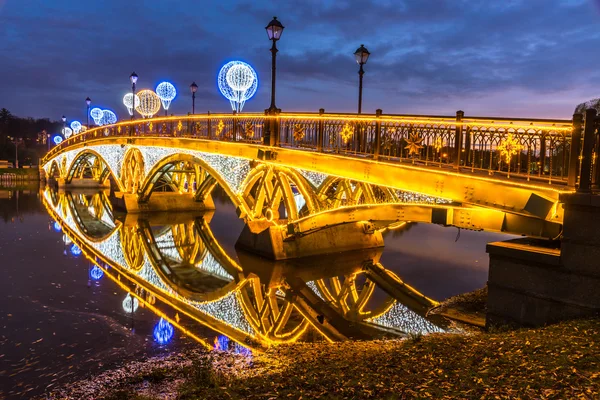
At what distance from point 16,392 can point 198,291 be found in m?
8.32

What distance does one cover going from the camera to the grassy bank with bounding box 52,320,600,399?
19.6ft

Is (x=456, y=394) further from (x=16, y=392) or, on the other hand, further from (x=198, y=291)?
(x=198, y=291)

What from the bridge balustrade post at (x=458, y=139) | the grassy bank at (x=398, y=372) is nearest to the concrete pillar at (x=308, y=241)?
the bridge balustrade post at (x=458, y=139)

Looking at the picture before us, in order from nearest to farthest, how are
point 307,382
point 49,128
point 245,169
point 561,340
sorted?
point 307,382 → point 561,340 → point 245,169 → point 49,128

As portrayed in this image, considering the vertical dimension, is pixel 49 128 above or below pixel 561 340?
above

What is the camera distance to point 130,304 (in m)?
14.2

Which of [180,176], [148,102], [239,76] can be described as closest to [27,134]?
[180,176]

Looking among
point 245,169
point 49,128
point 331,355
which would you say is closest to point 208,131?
point 245,169

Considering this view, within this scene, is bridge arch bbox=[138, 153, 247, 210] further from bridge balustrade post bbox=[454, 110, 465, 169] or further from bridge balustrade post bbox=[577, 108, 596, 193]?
bridge balustrade post bbox=[577, 108, 596, 193]

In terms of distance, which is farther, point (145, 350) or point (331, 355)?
point (145, 350)

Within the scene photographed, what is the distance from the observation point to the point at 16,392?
8.30 meters

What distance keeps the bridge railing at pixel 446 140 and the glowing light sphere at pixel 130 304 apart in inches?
293

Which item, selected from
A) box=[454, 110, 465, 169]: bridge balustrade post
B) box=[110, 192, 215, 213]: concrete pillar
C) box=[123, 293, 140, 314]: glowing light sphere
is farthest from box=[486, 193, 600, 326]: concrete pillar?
box=[110, 192, 215, 213]: concrete pillar

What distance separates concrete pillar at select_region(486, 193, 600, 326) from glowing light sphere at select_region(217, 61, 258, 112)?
1416cm
